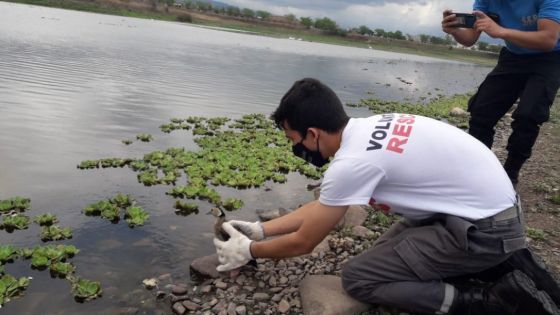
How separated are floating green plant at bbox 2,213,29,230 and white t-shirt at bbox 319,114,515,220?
4.86m

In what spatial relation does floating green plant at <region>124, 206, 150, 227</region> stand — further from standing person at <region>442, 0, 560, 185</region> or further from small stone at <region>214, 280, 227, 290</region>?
standing person at <region>442, 0, 560, 185</region>

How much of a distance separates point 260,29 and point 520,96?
132937mm

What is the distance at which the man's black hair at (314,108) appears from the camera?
4055mm

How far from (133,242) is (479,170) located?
466cm

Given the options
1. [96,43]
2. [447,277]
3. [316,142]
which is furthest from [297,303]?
[96,43]

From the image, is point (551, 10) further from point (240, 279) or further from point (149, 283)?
point (149, 283)

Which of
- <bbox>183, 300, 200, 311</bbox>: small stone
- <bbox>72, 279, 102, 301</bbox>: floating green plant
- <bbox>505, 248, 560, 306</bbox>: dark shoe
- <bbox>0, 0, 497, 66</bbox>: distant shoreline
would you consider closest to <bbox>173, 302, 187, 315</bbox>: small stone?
<bbox>183, 300, 200, 311</bbox>: small stone

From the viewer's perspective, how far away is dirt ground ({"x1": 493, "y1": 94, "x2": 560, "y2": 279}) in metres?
6.38

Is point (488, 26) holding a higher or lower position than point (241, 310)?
higher

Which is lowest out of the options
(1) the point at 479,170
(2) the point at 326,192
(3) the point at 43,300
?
(3) the point at 43,300

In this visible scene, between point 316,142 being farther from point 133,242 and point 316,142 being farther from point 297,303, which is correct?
point 133,242

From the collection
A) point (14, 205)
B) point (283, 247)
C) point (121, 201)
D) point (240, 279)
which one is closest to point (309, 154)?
point (283, 247)

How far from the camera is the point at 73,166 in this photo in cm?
934

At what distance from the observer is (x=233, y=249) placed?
4.98 meters
